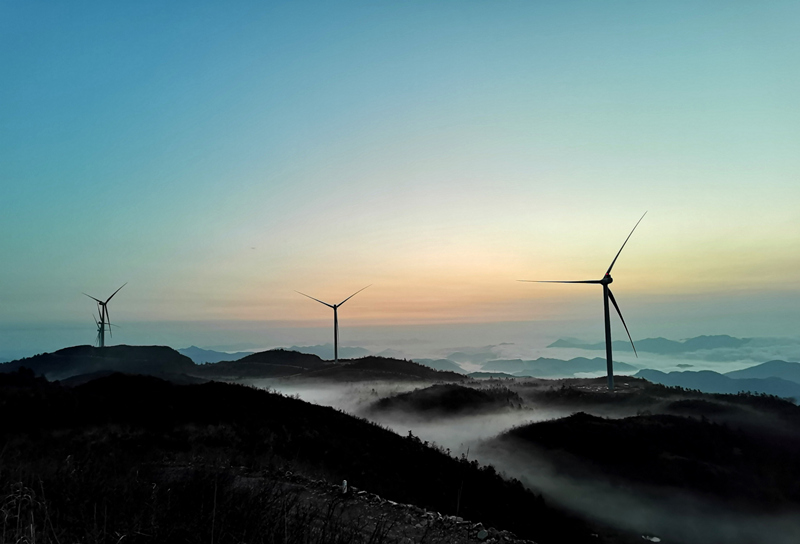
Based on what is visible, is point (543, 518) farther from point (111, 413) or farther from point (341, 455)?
point (111, 413)

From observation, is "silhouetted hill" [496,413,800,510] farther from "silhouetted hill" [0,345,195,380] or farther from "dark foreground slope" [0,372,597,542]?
"silhouetted hill" [0,345,195,380]

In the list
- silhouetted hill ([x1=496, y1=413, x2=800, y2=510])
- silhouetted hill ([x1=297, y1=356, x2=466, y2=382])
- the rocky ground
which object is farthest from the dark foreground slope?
silhouetted hill ([x1=297, y1=356, x2=466, y2=382])

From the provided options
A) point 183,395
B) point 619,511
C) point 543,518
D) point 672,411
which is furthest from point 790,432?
point 183,395

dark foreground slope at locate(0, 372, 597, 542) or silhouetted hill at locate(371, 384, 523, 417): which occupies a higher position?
dark foreground slope at locate(0, 372, 597, 542)

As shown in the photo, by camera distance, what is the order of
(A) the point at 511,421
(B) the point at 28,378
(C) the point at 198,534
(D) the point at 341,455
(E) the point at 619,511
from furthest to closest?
(A) the point at 511,421
(B) the point at 28,378
(D) the point at 341,455
(E) the point at 619,511
(C) the point at 198,534

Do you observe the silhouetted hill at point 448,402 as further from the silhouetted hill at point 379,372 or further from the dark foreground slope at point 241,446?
the silhouetted hill at point 379,372

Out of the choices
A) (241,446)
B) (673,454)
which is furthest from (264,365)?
(673,454)
